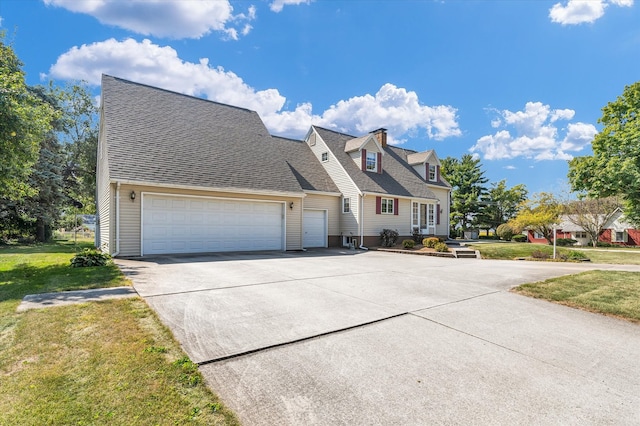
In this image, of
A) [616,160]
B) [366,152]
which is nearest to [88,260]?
[366,152]

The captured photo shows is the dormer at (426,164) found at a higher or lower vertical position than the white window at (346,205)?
higher

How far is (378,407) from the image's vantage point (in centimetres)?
261

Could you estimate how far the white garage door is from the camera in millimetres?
17281

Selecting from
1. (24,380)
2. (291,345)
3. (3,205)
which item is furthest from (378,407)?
(3,205)

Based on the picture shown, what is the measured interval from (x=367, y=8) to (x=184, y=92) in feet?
33.1

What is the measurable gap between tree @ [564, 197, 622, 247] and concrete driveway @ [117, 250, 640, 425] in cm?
3289

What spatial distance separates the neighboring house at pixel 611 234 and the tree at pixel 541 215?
16.4 ft

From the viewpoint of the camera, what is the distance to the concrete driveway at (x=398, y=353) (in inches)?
103

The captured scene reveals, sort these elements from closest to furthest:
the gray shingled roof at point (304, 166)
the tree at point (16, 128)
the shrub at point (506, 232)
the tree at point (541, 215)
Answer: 1. the tree at point (16, 128)
2. the gray shingled roof at point (304, 166)
3. the tree at point (541, 215)
4. the shrub at point (506, 232)

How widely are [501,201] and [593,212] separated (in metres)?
8.60

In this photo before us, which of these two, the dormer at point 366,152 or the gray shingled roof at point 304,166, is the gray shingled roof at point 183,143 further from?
the dormer at point 366,152

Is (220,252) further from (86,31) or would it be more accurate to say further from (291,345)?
(86,31)

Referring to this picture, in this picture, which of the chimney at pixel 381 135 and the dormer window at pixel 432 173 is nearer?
the chimney at pixel 381 135

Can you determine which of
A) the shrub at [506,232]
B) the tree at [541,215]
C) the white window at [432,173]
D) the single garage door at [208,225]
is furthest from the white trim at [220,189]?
the shrub at [506,232]
